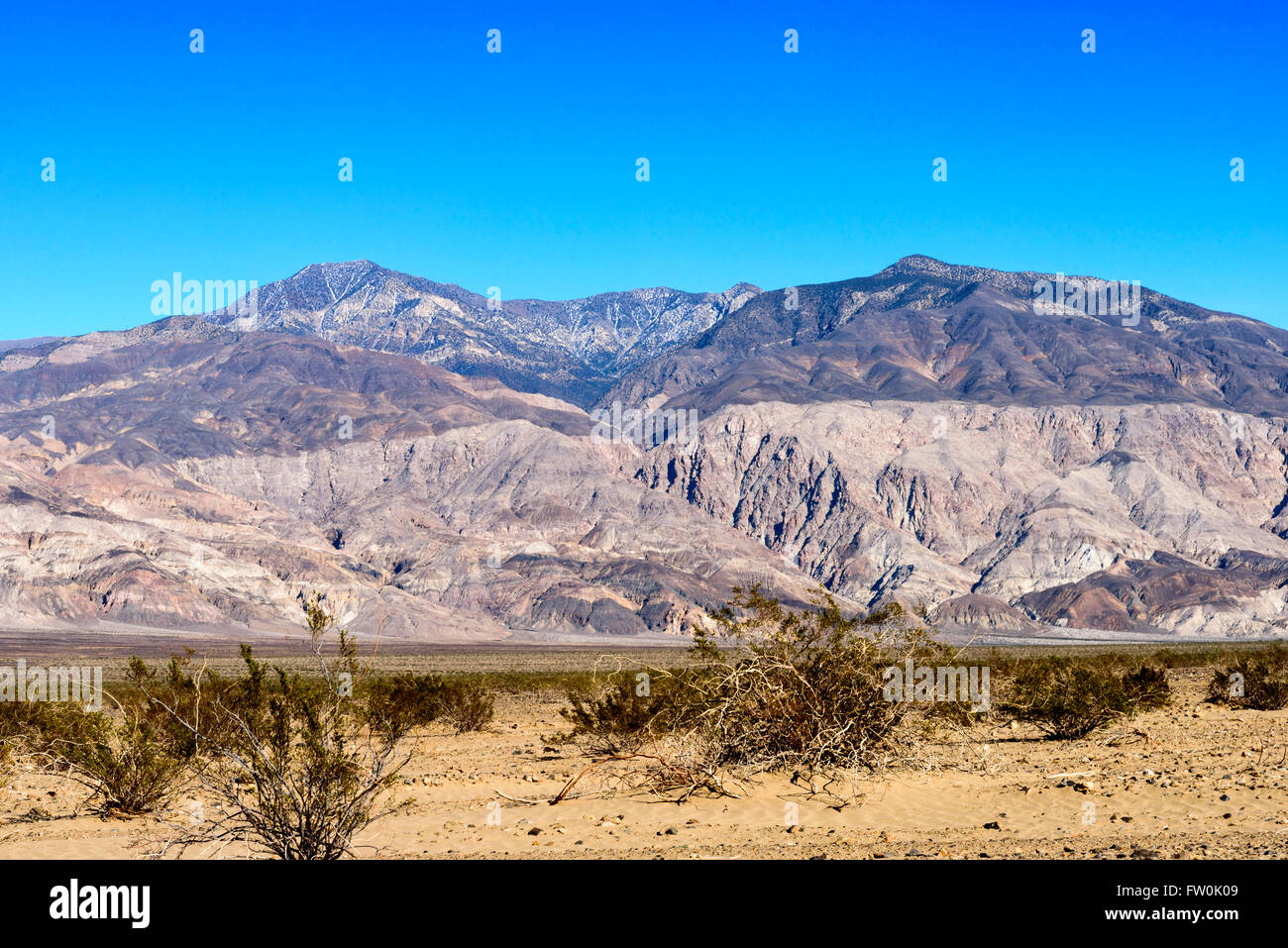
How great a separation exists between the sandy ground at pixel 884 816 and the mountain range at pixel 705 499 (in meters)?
89.2

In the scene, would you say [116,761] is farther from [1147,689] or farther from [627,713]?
[1147,689]

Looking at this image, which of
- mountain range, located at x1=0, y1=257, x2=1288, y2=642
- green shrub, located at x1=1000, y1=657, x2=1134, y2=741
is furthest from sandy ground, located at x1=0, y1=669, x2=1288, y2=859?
mountain range, located at x1=0, y1=257, x2=1288, y2=642

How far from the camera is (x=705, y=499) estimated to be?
148375 mm

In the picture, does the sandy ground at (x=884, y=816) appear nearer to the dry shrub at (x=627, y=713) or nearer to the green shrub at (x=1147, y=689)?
the dry shrub at (x=627, y=713)

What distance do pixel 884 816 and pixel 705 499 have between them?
451ft

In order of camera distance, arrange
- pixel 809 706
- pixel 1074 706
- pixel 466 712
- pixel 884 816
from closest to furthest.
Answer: pixel 884 816, pixel 809 706, pixel 1074 706, pixel 466 712

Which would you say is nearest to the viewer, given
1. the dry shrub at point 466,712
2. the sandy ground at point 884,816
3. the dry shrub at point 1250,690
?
the sandy ground at point 884,816

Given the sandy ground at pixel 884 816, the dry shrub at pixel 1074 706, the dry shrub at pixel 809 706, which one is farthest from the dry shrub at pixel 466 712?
the dry shrub at pixel 809 706

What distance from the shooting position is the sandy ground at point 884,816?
30.9 ft

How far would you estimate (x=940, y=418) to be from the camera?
156250mm

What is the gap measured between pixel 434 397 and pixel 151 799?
18129 cm

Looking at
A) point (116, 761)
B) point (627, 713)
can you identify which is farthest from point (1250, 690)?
point (116, 761)
